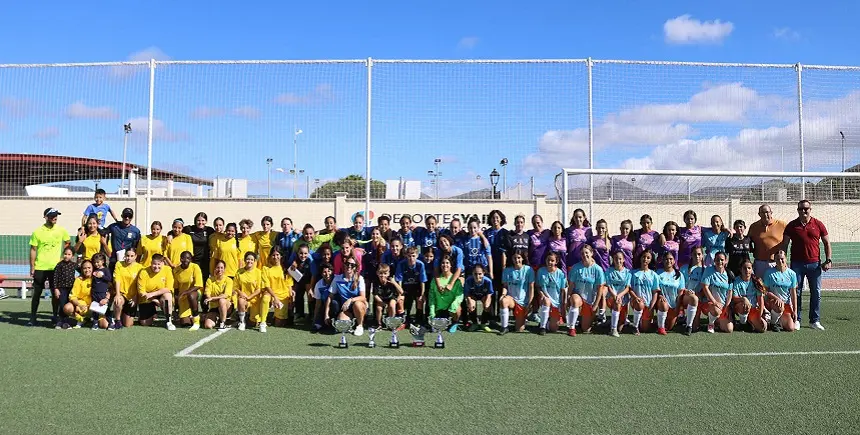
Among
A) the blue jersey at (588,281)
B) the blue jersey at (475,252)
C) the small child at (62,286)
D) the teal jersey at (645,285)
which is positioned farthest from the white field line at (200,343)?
the teal jersey at (645,285)

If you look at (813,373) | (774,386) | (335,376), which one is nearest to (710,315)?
(813,373)

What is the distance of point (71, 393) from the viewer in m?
4.57

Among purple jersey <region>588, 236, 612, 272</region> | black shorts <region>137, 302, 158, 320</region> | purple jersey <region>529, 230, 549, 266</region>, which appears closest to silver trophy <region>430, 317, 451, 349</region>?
purple jersey <region>529, 230, 549, 266</region>

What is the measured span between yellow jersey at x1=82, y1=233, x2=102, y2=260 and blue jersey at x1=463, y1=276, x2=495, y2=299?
4993mm

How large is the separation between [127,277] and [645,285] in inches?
258

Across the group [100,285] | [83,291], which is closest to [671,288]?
[100,285]

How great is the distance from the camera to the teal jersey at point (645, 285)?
7.63 meters

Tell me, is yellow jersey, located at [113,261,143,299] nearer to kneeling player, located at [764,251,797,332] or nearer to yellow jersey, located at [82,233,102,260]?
yellow jersey, located at [82,233,102,260]

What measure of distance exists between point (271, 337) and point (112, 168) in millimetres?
7737

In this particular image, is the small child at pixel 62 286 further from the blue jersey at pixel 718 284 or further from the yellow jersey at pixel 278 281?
the blue jersey at pixel 718 284

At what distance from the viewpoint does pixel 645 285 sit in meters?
7.66

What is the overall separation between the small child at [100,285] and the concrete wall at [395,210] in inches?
123

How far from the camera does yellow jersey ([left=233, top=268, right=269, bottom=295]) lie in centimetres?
798

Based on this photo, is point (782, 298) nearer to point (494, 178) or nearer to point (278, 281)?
point (278, 281)
